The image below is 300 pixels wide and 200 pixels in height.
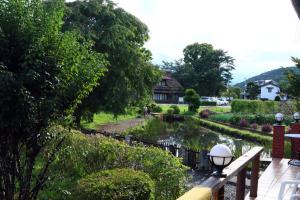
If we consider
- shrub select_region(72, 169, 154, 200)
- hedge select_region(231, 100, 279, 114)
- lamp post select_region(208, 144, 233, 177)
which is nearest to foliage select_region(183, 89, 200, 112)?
hedge select_region(231, 100, 279, 114)

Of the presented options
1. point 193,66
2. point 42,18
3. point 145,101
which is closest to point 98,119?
point 145,101

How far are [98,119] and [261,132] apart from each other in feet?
46.7

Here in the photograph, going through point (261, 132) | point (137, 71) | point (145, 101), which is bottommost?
point (261, 132)

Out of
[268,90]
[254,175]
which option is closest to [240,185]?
[254,175]

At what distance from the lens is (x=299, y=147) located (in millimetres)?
11117

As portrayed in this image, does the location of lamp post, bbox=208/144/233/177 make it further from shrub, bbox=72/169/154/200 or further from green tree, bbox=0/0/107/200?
green tree, bbox=0/0/107/200

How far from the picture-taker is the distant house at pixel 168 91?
61.3 meters

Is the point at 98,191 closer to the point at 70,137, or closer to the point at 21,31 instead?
the point at 21,31

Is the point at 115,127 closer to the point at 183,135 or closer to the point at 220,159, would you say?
the point at 183,135

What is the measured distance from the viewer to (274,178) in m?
8.23

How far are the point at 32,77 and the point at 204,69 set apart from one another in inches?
2339

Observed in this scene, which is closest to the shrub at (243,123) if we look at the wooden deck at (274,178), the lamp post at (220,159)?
the wooden deck at (274,178)

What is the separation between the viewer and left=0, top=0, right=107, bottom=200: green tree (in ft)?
17.6

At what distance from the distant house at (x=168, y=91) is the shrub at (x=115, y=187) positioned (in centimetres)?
5395
